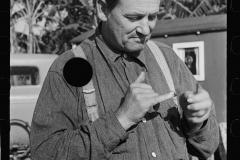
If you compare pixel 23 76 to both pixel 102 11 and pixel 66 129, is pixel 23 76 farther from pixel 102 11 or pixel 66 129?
pixel 66 129

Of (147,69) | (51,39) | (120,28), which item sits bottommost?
(147,69)

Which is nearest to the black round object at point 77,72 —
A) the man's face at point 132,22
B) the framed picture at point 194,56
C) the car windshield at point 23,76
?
the man's face at point 132,22

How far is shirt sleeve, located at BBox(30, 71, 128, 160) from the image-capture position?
4.44 feet

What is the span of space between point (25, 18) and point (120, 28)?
925 cm

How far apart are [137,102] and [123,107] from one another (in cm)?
6

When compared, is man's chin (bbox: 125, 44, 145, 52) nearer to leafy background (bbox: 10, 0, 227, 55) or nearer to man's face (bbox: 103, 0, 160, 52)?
man's face (bbox: 103, 0, 160, 52)

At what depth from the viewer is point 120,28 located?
4.90 ft

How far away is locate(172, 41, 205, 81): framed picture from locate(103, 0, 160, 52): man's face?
4.79 m

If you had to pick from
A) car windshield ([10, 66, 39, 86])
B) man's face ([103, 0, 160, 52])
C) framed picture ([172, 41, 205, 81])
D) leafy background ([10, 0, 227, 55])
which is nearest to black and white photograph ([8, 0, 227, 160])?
man's face ([103, 0, 160, 52])

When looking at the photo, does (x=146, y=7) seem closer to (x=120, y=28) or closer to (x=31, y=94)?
(x=120, y=28)

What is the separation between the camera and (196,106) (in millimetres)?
1361

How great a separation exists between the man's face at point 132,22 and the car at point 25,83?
225 inches

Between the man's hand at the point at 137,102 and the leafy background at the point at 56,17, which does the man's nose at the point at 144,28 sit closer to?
the man's hand at the point at 137,102
